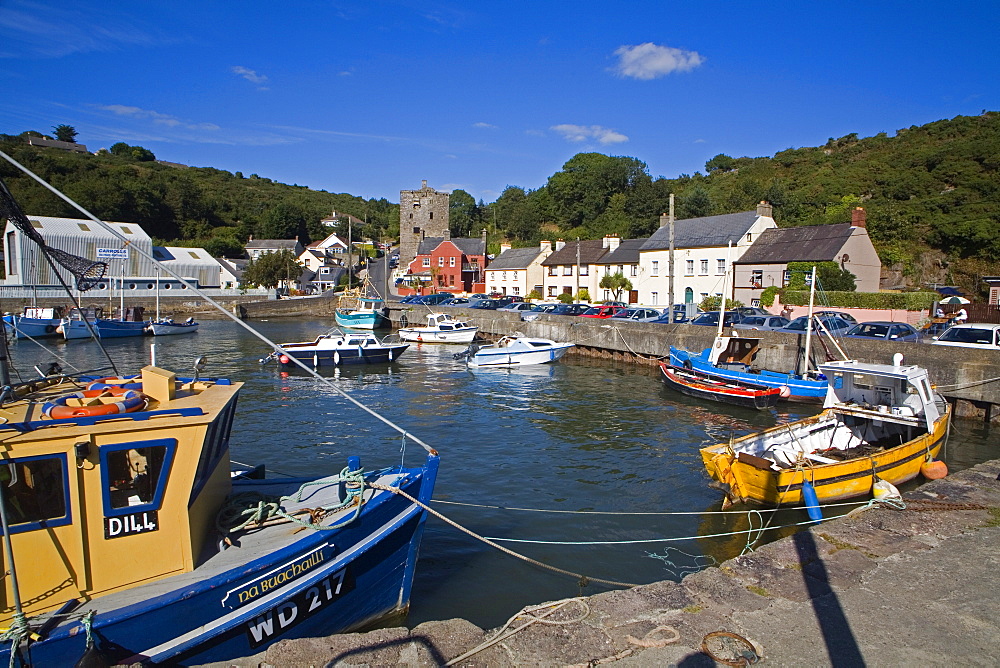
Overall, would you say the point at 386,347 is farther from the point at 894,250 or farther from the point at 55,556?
the point at 894,250

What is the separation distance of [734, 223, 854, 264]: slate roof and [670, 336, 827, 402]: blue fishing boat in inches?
767

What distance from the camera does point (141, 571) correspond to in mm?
6234

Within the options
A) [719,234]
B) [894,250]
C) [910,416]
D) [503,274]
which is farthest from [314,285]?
[910,416]

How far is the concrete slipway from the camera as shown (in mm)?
5316

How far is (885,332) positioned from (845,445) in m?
13.7

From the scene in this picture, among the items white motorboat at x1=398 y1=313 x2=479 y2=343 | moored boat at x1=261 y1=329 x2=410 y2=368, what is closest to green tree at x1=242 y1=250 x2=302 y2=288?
white motorboat at x1=398 y1=313 x2=479 y2=343

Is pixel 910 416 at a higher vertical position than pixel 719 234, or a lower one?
lower

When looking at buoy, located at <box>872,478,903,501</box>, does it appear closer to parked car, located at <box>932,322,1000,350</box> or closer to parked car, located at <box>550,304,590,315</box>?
parked car, located at <box>932,322,1000,350</box>

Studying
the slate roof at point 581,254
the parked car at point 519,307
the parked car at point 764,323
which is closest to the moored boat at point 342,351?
the parked car at point 519,307

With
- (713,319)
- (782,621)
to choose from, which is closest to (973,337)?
(713,319)

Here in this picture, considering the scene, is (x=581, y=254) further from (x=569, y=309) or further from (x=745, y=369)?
(x=745, y=369)

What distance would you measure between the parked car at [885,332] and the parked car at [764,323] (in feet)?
11.9

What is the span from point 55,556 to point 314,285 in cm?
9202

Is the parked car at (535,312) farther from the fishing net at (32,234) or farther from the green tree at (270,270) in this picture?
the green tree at (270,270)
